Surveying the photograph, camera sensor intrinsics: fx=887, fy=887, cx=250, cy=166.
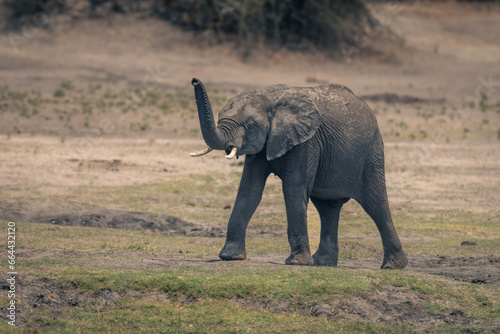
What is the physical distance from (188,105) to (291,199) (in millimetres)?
13702

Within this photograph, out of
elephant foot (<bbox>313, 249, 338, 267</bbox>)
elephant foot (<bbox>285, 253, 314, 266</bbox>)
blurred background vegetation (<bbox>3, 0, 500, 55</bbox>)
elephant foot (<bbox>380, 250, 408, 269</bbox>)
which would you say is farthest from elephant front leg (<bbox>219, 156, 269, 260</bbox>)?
blurred background vegetation (<bbox>3, 0, 500, 55</bbox>)

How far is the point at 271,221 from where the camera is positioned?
14031 mm

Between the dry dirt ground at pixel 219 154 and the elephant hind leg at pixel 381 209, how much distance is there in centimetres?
32

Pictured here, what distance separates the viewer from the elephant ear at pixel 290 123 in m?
9.52

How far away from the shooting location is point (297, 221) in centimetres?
970

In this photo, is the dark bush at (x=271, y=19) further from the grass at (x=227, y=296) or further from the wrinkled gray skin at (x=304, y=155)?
the grass at (x=227, y=296)

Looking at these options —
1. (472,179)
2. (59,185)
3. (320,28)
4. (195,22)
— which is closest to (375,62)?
(320,28)

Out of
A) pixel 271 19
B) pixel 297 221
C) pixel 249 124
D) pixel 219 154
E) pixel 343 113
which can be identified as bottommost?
pixel 219 154

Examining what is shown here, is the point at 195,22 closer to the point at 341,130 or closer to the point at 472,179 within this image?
the point at 472,179

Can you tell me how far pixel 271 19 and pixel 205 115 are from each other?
76.4 feet

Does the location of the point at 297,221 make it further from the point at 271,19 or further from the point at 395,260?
the point at 271,19

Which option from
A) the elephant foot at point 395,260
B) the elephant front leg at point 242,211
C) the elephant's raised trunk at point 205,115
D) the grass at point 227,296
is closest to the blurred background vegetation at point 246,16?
the elephant foot at point 395,260

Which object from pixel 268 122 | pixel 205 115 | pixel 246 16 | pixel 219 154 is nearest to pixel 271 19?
pixel 246 16

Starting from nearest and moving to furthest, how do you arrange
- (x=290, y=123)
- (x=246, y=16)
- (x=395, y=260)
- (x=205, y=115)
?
(x=205, y=115) < (x=290, y=123) < (x=395, y=260) < (x=246, y=16)
